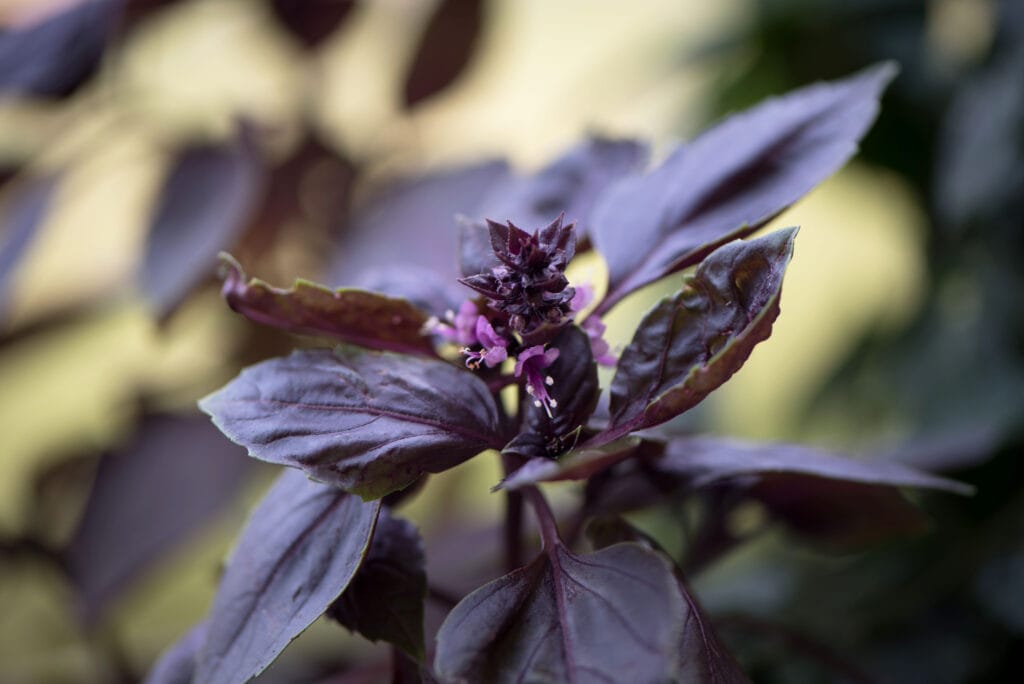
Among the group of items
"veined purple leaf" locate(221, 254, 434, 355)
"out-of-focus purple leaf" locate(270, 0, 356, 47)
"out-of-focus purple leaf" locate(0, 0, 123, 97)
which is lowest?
"veined purple leaf" locate(221, 254, 434, 355)

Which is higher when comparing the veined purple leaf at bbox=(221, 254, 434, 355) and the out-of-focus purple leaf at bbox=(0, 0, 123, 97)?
the out-of-focus purple leaf at bbox=(0, 0, 123, 97)

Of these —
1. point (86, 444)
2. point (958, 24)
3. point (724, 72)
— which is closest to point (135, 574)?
point (86, 444)

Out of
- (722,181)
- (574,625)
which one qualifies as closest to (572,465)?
(574,625)

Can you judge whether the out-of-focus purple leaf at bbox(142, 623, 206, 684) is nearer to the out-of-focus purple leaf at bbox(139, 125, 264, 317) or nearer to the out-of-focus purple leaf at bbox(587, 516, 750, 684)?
the out-of-focus purple leaf at bbox(587, 516, 750, 684)

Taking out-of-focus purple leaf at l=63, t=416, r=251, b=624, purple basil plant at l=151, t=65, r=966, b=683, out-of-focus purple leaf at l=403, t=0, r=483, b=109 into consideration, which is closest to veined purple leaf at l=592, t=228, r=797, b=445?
purple basil plant at l=151, t=65, r=966, b=683

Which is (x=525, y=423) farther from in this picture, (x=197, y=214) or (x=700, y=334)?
(x=197, y=214)

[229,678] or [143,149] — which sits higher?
[143,149]

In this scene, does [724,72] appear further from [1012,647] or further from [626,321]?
[1012,647]
